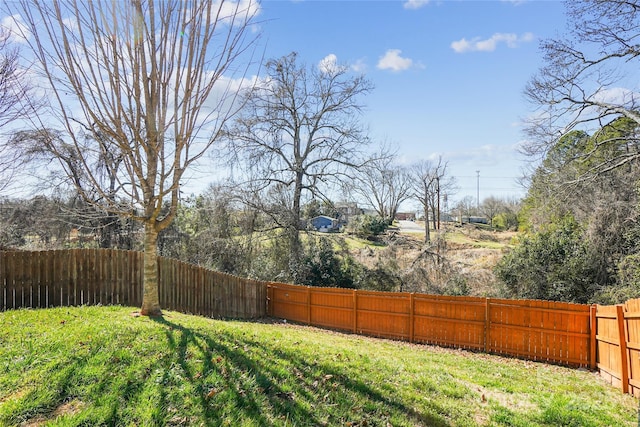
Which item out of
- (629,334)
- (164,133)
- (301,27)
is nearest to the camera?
(164,133)

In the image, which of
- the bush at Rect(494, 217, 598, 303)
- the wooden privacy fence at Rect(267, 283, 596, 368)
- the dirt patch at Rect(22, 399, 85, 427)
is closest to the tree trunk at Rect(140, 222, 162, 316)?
the dirt patch at Rect(22, 399, 85, 427)

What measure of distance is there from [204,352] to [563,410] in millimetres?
4494

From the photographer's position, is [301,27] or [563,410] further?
[301,27]

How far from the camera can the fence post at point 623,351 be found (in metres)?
6.31

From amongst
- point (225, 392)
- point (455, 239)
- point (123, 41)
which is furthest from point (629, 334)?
point (455, 239)

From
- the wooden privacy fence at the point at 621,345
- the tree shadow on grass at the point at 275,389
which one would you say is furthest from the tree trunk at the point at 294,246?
the tree shadow on grass at the point at 275,389

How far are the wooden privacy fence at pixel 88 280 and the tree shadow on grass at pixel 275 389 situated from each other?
15.7 feet

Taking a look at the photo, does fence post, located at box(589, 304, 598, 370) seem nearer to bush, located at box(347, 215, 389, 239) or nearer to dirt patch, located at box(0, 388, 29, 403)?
dirt patch, located at box(0, 388, 29, 403)

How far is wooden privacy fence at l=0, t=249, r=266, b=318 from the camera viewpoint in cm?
802

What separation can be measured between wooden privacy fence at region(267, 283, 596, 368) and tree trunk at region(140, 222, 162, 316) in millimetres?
7152

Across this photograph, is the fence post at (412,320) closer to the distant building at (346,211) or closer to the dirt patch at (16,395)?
the distant building at (346,211)

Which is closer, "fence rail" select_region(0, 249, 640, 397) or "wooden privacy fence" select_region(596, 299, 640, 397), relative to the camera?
"wooden privacy fence" select_region(596, 299, 640, 397)

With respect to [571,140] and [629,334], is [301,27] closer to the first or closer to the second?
[629,334]

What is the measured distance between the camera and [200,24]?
17.1ft
